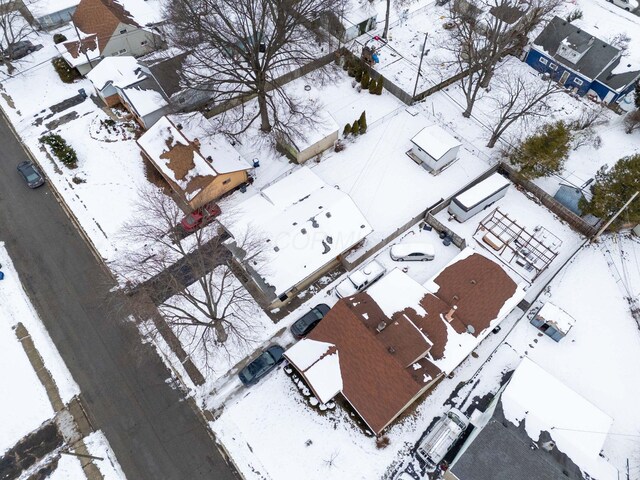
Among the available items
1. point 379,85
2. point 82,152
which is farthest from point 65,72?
point 379,85

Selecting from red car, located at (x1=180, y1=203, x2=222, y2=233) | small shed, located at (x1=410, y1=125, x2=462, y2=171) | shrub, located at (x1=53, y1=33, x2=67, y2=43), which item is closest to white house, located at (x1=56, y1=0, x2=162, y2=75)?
shrub, located at (x1=53, y1=33, x2=67, y2=43)

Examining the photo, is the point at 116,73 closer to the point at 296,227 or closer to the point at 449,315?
the point at 296,227

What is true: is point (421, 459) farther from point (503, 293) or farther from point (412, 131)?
point (412, 131)

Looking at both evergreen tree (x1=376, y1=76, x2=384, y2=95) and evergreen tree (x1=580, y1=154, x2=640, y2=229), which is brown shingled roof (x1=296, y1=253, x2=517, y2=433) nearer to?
evergreen tree (x1=580, y1=154, x2=640, y2=229)

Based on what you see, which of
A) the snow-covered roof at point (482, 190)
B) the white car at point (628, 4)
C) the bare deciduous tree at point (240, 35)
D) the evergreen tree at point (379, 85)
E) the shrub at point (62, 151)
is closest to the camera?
the bare deciduous tree at point (240, 35)

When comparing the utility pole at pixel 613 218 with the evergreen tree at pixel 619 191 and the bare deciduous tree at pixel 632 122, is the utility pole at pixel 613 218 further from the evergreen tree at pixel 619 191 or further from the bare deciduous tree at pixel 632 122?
the bare deciduous tree at pixel 632 122

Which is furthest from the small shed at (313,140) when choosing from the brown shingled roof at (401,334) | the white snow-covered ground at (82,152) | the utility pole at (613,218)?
the utility pole at (613,218)
